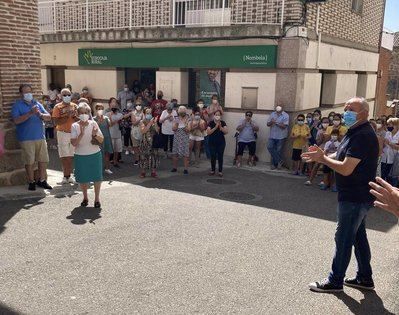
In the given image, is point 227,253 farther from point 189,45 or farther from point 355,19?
point 355,19

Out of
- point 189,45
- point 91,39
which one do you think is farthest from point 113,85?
point 189,45

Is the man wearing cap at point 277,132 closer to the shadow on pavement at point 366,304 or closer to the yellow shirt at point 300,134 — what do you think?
the yellow shirt at point 300,134

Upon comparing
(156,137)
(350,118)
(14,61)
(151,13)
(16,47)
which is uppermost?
(151,13)

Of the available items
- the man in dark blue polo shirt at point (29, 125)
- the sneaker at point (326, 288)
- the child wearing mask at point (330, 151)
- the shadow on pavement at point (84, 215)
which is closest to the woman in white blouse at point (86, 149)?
the shadow on pavement at point (84, 215)

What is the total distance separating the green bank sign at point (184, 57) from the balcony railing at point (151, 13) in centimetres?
85

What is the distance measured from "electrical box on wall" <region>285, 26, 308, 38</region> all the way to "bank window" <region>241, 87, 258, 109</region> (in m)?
1.80

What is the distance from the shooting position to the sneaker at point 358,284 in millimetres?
4859

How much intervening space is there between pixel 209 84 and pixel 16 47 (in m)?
6.90

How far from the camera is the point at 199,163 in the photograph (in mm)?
12453

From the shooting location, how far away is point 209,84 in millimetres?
14195

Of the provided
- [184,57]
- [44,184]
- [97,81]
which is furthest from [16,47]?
[97,81]

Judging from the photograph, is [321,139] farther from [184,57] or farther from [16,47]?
[16,47]

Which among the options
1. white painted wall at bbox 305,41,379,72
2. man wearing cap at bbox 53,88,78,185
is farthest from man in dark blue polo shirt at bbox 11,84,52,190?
white painted wall at bbox 305,41,379,72

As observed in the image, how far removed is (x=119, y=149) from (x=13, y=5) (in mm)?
4347
